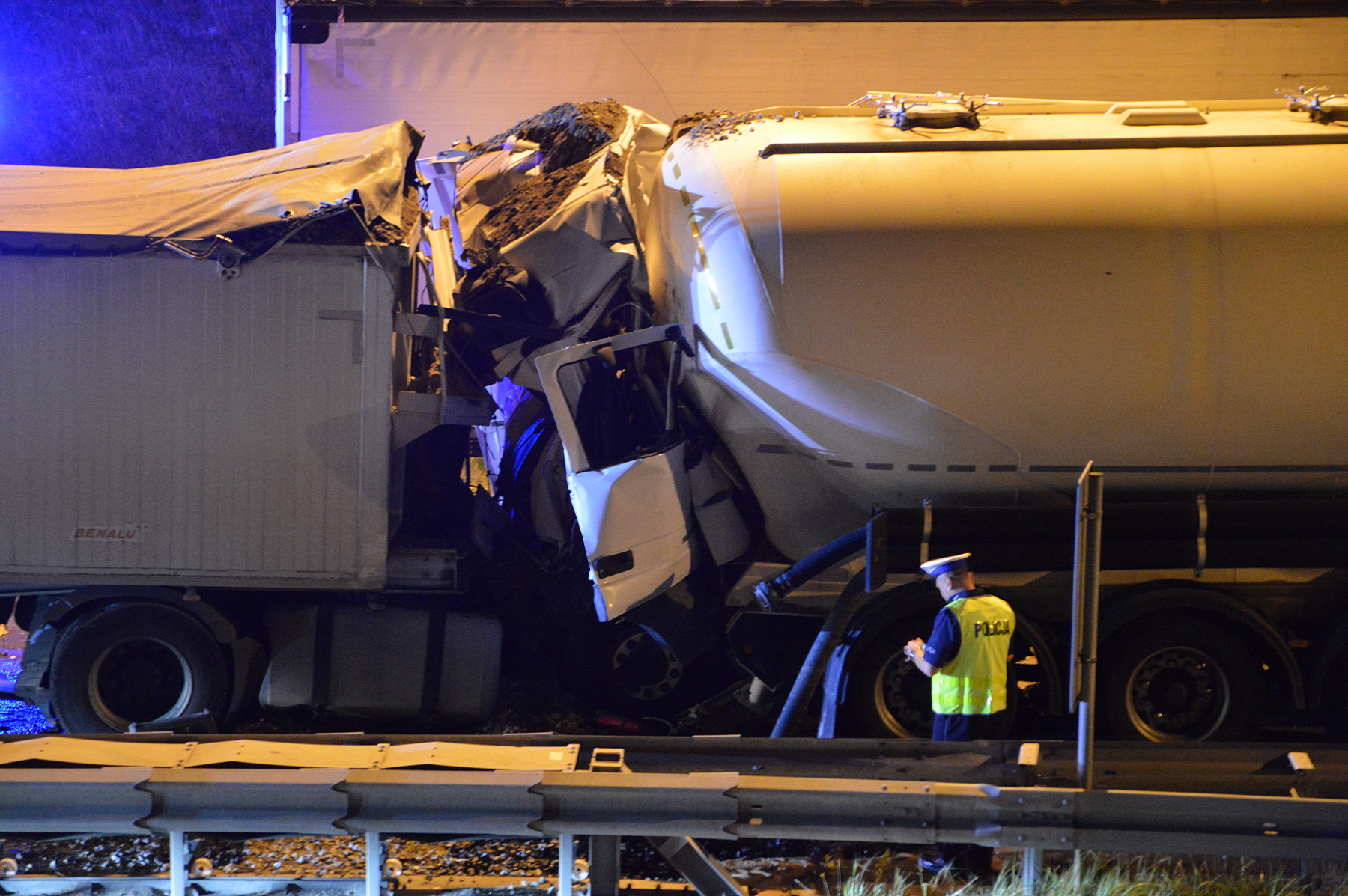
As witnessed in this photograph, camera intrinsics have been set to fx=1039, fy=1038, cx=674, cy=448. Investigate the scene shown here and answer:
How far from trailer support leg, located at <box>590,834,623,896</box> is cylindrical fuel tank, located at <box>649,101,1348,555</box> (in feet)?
7.81

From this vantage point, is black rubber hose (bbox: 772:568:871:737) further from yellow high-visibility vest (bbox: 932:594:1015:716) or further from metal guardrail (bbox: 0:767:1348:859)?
metal guardrail (bbox: 0:767:1348:859)

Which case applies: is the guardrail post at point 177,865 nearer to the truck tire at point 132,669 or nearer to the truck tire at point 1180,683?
the truck tire at point 132,669

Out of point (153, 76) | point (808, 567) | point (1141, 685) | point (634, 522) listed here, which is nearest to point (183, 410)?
point (634, 522)

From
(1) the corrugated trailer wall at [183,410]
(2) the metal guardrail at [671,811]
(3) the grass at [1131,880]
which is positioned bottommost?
(3) the grass at [1131,880]

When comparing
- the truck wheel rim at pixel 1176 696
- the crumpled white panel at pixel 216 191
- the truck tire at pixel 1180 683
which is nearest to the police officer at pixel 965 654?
the truck tire at pixel 1180 683

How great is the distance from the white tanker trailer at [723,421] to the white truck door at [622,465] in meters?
0.02

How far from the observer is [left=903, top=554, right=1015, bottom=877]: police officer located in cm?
451

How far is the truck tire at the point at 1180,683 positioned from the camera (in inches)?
209

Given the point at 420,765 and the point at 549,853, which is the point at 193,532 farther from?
the point at 549,853

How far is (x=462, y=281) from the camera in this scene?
20.6ft

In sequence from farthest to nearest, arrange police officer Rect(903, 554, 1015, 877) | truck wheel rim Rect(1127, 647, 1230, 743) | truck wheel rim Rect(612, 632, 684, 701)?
truck wheel rim Rect(612, 632, 684, 701) → truck wheel rim Rect(1127, 647, 1230, 743) → police officer Rect(903, 554, 1015, 877)

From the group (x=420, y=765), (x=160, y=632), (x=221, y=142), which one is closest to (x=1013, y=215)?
(x=420, y=765)

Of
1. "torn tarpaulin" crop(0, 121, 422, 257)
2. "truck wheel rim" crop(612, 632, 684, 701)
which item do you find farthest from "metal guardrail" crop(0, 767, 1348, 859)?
"torn tarpaulin" crop(0, 121, 422, 257)

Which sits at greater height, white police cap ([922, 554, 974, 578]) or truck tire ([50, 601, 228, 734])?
white police cap ([922, 554, 974, 578])
